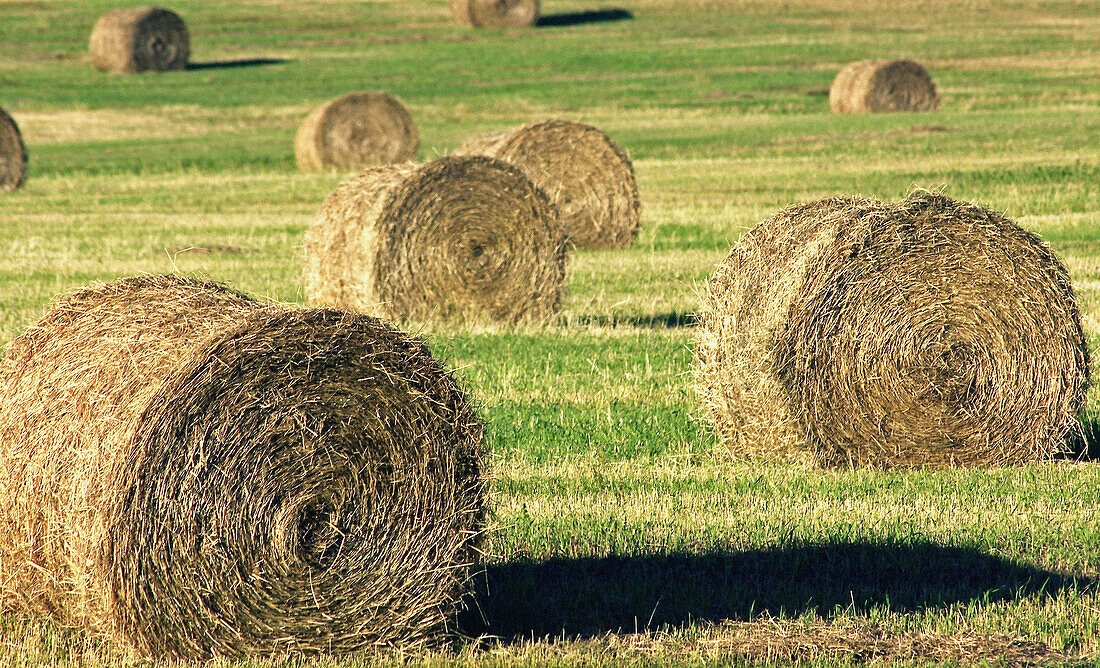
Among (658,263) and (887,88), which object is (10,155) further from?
(887,88)

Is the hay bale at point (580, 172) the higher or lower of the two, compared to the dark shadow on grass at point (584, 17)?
lower

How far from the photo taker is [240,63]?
59.2m

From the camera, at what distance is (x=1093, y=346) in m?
12.8

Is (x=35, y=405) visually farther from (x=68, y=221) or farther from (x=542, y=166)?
(x=68, y=221)

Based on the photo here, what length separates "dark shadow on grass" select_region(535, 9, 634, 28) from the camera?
70625 millimetres

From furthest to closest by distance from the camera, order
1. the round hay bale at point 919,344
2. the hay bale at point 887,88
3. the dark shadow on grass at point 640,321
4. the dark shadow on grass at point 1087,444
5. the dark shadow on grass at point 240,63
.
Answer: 1. the dark shadow on grass at point 240,63
2. the hay bale at point 887,88
3. the dark shadow on grass at point 640,321
4. the dark shadow on grass at point 1087,444
5. the round hay bale at point 919,344

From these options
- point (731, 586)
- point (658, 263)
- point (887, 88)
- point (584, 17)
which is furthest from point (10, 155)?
point (584, 17)

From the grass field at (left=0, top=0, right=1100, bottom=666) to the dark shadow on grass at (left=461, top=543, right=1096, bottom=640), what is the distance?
21mm

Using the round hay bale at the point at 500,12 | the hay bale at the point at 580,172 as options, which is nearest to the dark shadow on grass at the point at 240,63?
the round hay bale at the point at 500,12

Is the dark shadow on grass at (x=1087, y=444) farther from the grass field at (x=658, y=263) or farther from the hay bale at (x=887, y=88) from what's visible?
the hay bale at (x=887, y=88)

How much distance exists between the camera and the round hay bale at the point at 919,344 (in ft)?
30.9

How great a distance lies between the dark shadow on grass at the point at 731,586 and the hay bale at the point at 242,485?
0.66 metres

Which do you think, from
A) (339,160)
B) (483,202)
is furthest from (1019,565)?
(339,160)

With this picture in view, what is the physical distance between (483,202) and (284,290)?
2501 mm
